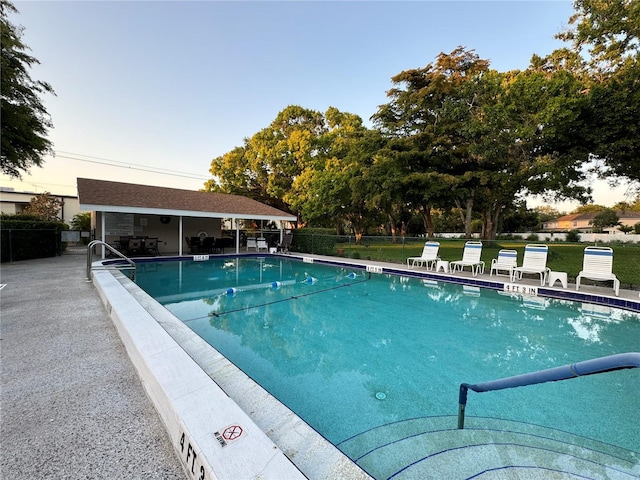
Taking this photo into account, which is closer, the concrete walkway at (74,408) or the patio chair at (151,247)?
the concrete walkway at (74,408)

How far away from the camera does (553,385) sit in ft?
11.5

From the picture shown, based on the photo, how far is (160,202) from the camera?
47.4 ft

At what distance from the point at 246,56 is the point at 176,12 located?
390cm

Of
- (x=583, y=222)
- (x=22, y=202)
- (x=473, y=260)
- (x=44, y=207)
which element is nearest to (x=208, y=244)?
(x=473, y=260)

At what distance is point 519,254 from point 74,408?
17.0 m

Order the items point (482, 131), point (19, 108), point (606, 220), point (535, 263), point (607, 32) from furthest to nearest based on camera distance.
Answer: point (606, 220), point (482, 131), point (607, 32), point (19, 108), point (535, 263)

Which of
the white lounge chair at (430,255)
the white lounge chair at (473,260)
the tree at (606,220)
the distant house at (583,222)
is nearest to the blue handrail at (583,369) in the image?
the white lounge chair at (473,260)

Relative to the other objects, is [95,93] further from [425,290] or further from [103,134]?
[425,290]

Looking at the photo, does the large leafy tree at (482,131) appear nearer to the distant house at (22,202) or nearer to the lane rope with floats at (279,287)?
the lane rope with floats at (279,287)

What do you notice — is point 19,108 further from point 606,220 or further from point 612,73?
point 606,220

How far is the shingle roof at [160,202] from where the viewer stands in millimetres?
12312

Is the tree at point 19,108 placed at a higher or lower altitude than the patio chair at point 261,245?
higher

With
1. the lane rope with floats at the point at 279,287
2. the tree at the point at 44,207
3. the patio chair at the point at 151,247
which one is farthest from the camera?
the tree at the point at 44,207

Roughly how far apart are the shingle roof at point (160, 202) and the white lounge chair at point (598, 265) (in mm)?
13912
